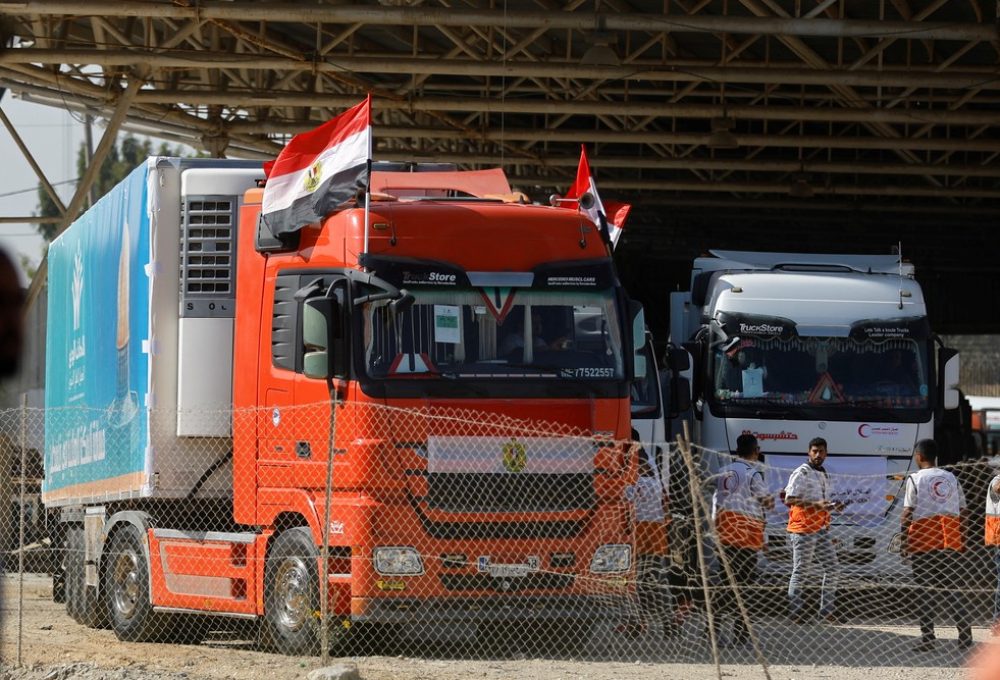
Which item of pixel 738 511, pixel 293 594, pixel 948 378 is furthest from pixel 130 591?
pixel 948 378

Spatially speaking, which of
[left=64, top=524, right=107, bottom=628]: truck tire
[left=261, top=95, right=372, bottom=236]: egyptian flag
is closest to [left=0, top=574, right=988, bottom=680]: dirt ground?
[left=64, top=524, right=107, bottom=628]: truck tire

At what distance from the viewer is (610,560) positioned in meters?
10.1

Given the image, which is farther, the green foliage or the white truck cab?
the green foliage

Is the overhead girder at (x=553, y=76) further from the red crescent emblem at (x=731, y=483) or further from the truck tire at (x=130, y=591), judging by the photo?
the truck tire at (x=130, y=591)

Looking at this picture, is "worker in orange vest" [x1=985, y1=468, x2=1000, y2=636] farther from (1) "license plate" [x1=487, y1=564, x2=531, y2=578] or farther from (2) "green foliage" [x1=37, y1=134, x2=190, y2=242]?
(2) "green foliage" [x1=37, y1=134, x2=190, y2=242]

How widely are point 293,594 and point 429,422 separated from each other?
1.71m

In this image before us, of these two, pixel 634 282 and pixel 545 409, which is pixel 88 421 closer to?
pixel 545 409

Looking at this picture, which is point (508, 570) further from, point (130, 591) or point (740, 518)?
point (130, 591)

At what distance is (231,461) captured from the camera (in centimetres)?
1145

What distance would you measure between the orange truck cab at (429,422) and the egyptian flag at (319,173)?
0.15 metres

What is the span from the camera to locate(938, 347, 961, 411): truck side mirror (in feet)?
52.5

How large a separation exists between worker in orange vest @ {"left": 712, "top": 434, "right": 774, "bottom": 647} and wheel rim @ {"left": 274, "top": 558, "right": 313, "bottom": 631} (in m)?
3.83

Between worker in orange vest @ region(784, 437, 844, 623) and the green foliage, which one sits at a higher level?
the green foliage

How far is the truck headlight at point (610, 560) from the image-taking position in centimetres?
1002
